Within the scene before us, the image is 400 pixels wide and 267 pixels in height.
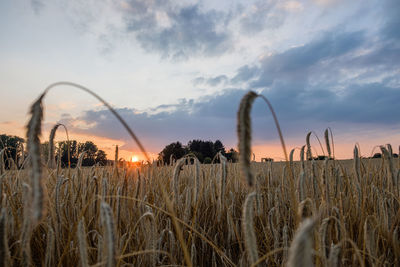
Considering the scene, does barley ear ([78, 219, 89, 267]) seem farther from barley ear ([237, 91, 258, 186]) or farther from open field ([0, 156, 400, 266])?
barley ear ([237, 91, 258, 186])

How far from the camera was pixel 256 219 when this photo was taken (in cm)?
281

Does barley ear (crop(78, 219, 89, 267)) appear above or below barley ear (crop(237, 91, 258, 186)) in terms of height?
below

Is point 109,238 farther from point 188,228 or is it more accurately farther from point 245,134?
point 188,228

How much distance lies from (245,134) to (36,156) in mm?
599

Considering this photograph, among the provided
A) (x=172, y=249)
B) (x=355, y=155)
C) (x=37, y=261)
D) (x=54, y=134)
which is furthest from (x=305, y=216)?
(x=37, y=261)

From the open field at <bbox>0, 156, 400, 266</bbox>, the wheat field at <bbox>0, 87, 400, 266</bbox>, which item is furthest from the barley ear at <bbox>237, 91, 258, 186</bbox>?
the open field at <bbox>0, 156, 400, 266</bbox>

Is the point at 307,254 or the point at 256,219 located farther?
the point at 256,219

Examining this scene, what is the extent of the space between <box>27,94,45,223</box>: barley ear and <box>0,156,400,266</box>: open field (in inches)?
7.8

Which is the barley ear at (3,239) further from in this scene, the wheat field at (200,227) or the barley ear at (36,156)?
the barley ear at (36,156)

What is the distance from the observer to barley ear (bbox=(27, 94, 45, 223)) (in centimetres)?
72

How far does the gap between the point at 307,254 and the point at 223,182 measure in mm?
1053

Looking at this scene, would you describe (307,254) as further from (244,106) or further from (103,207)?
(103,207)

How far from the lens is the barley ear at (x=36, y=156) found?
0.72 meters

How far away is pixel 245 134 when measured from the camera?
71 centimetres
